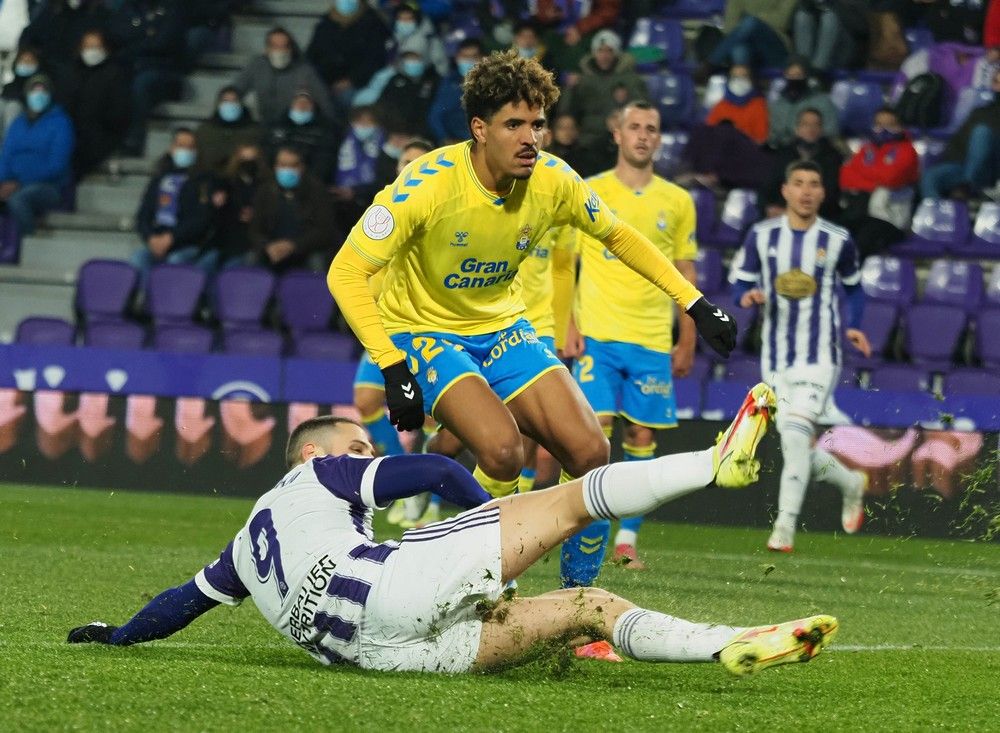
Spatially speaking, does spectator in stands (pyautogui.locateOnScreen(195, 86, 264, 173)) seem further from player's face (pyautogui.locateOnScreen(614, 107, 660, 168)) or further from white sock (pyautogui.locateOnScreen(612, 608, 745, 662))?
white sock (pyautogui.locateOnScreen(612, 608, 745, 662))

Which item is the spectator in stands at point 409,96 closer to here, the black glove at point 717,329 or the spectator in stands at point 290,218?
the spectator in stands at point 290,218

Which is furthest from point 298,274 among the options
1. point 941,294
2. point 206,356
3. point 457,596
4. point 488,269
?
point 457,596

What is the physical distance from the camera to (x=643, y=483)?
4.81 metres

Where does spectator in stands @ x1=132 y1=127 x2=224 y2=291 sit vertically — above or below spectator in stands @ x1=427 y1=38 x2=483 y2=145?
below

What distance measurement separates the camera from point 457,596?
493cm

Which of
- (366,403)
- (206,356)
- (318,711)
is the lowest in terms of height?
(206,356)

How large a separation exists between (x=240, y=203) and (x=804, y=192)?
6.76 m

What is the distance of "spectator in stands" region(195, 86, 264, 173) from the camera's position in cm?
1655

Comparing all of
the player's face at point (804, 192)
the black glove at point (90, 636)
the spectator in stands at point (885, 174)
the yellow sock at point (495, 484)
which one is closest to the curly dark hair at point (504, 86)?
the yellow sock at point (495, 484)

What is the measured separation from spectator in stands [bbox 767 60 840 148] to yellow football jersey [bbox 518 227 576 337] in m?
6.00

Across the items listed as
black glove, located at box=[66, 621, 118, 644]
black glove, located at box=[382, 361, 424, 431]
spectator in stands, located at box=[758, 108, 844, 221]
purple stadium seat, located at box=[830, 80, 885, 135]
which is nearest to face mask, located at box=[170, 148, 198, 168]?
spectator in stands, located at box=[758, 108, 844, 221]

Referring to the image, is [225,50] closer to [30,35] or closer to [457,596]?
[30,35]

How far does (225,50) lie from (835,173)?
7504 millimetres

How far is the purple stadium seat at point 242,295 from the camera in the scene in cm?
1541
